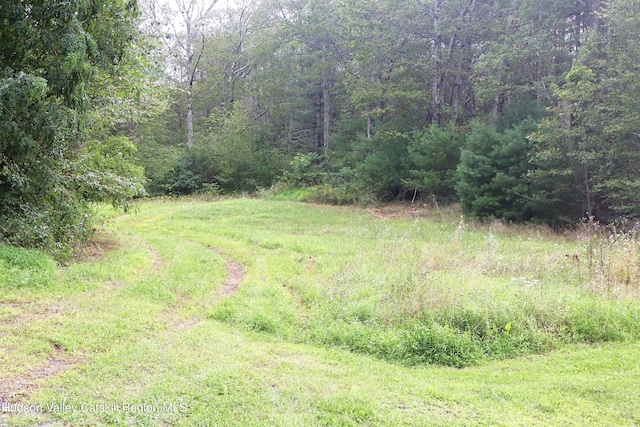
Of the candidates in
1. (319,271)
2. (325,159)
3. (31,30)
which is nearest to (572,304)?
(319,271)

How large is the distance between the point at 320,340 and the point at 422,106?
21.5m

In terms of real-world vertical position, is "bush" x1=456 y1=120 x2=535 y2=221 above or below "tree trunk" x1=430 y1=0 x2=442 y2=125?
below

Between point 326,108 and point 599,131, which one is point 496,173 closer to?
point 599,131

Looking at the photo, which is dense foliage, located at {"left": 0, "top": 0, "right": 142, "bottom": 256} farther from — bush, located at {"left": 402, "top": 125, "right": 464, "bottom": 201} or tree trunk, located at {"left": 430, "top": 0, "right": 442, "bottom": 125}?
tree trunk, located at {"left": 430, "top": 0, "right": 442, "bottom": 125}

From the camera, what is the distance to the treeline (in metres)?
13.6

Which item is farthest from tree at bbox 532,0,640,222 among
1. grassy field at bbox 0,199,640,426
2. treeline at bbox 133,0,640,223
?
grassy field at bbox 0,199,640,426

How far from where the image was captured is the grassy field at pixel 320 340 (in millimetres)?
3549

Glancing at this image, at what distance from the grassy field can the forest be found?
2.28 metres

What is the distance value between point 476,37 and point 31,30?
68.2ft

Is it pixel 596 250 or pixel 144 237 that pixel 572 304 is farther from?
pixel 144 237

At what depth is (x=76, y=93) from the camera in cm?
704

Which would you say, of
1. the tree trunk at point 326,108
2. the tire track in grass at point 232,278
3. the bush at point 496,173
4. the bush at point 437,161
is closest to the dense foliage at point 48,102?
the tire track in grass at point 232,278

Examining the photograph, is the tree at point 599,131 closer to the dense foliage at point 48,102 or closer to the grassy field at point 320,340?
the grassy field at point 320,340

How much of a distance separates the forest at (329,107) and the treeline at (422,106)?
10cm
